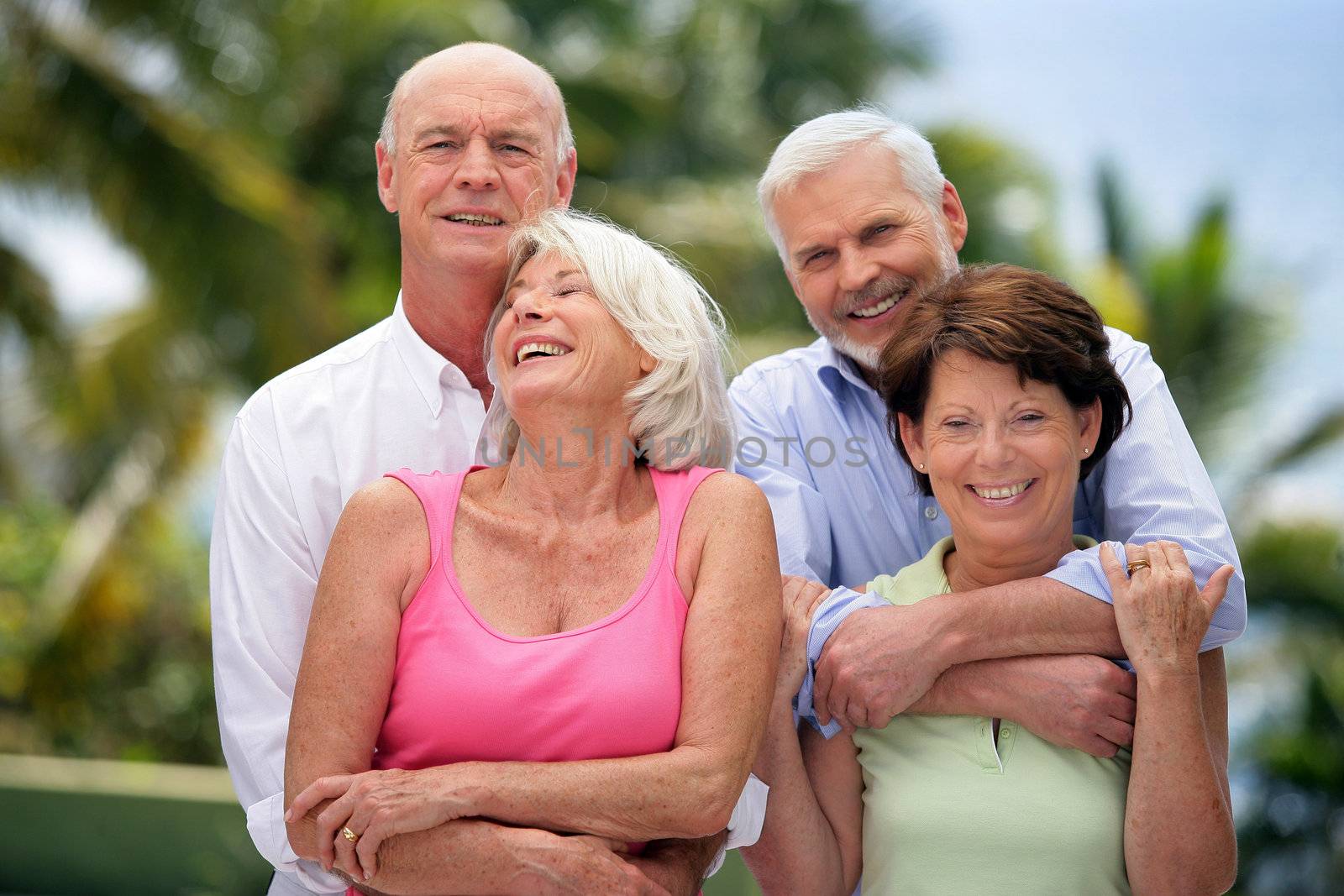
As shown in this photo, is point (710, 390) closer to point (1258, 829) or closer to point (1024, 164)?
point (1258, 829)

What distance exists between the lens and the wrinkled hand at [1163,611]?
8.22ft

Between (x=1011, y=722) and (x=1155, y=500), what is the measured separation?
57cm

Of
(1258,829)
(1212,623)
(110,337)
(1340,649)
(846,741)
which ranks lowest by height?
(1258,829)

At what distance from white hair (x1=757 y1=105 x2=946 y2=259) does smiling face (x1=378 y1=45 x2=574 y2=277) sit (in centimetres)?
54

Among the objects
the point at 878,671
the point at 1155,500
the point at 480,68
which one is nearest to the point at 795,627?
the point at 878,671

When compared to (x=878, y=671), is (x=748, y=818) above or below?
below

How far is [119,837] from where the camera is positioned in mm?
10180

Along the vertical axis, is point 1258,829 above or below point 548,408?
below

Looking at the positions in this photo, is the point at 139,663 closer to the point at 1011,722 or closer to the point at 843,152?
the point at 843,152

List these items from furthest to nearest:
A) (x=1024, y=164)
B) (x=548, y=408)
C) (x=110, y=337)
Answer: (x=1024, y=164) → (x=110, y=337) → (x=548, y=408)

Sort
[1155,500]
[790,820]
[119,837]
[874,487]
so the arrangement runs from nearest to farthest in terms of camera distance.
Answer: [790,820] < [1155,500] < [874,487] < [119,837]

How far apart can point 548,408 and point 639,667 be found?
54 cm

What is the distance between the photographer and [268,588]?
9.26ft

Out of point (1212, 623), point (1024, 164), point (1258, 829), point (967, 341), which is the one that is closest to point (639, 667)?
point (967, 341)
